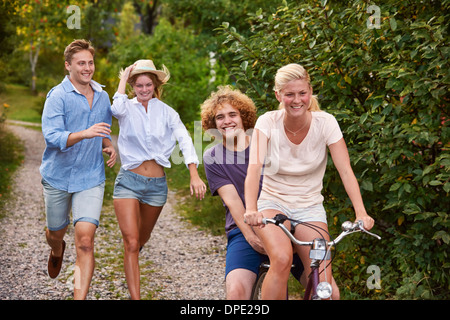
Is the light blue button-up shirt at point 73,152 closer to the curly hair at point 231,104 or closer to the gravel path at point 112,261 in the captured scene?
the curly hair at point 231,104

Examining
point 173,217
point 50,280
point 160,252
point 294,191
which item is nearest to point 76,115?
point 294,191

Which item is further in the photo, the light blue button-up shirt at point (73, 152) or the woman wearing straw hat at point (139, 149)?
the woman wearing straw hat at point (139, 149)

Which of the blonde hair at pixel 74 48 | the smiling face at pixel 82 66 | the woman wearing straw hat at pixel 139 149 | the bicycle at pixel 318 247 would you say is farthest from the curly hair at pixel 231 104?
the bicycle at pixel 318 247

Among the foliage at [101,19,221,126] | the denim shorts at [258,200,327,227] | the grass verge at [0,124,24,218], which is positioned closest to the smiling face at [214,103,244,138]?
the denim shorts at [258,200,327,227]

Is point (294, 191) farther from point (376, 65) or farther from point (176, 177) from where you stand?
point (176, 177)

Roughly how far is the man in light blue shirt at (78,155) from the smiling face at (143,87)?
11.3 inches

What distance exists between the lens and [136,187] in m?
4.95

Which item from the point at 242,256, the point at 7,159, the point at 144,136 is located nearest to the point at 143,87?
the point at 144,136

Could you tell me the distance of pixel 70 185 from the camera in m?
4.72

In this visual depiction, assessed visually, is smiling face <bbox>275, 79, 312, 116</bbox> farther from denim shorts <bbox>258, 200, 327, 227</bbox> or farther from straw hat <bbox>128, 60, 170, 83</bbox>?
straw hat <bbox>128, 60, 170, 83</bbox>

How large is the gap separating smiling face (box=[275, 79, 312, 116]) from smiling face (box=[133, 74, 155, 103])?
169 cm

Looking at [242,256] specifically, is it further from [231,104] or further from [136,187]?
[136,187]

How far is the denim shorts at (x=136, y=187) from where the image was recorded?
16.2 feet

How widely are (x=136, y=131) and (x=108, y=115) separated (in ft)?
0.84
